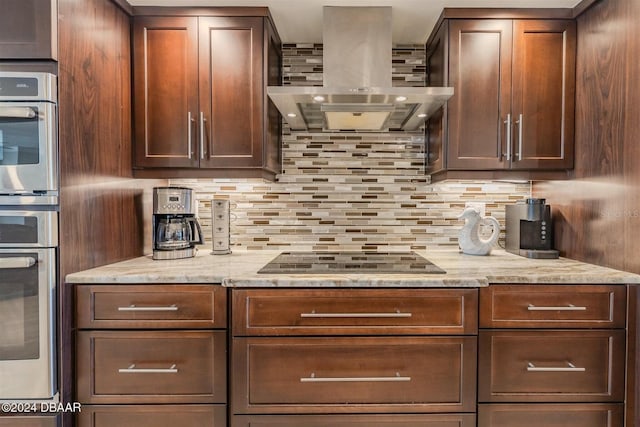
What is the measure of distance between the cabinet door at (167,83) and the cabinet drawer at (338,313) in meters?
0.83

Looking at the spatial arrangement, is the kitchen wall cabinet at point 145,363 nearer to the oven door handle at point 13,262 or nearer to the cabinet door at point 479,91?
the oven door handle at point 13,262

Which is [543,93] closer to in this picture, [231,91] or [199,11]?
[231,91]

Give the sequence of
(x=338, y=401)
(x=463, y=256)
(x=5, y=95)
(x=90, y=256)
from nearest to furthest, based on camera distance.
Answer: (x=5, y=95)
(x=338, y=401)
(x=90, y=256)
(x=463, y=256)

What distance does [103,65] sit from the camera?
5.24ft

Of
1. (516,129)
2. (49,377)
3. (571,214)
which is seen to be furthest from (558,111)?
(49,377)

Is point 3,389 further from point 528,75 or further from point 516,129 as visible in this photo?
point 528,75

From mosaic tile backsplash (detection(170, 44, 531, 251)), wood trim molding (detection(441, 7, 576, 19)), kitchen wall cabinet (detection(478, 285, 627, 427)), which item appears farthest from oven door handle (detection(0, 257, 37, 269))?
wood trim molding (detection(441, 7, 576, 19))

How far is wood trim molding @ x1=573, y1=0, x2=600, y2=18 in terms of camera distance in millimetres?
1672

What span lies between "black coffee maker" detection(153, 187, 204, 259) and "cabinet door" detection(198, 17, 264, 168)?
22 cm

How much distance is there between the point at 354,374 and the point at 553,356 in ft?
2.60

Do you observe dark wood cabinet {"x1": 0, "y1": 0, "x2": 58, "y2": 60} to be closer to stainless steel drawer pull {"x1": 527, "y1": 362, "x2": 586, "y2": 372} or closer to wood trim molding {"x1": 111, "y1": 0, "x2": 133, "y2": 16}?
wood trim molding {"x1": 111, "y1": 0, "x2": 133, "y2": 16}

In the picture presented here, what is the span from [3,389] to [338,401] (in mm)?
1265

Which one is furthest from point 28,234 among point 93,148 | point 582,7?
point 582,7

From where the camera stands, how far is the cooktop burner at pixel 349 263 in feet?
4.98
